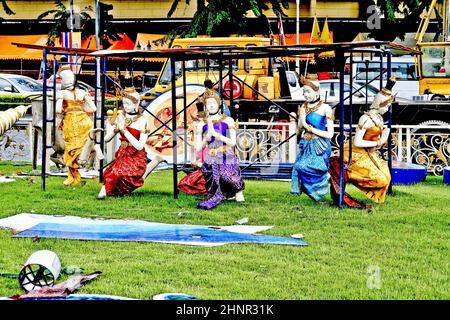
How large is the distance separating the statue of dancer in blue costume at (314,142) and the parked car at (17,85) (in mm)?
16236

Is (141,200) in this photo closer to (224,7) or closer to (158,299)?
(158,299)

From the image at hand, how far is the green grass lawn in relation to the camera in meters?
7.00

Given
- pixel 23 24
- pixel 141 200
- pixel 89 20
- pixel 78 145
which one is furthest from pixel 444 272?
pixel 23 24

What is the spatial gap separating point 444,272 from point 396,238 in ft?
5.16

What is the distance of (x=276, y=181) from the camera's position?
14.7 meters

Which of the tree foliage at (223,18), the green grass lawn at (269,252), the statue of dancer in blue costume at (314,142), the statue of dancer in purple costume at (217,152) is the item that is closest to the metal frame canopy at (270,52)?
the statue of dancer in blue costume at (314,142)

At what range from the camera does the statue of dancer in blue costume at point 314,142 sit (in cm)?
1127

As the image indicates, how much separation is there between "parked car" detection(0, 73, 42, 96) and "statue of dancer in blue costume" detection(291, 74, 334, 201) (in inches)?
639

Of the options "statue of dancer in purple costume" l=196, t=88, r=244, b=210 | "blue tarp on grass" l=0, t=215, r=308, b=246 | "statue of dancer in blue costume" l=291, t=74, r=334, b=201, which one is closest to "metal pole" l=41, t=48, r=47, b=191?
"statue of dancer in purple costume" l=196, t=88, r=244, b=210

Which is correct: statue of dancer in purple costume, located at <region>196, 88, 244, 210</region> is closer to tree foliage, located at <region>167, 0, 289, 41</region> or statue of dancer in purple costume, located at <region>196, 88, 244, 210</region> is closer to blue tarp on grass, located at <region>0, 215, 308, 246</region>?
blue tarp on grass, located at <region>0, 215, 308, 246</region>

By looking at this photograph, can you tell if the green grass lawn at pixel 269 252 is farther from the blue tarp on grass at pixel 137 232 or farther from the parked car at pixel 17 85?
the parked car at pixel 17 85

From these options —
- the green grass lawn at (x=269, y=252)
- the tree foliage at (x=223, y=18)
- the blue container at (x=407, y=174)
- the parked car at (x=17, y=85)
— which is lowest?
the green grass lawn at (x=269, y=252)

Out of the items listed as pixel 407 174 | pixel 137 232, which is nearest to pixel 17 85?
pixel 407 174

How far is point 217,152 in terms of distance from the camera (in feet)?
37.8
